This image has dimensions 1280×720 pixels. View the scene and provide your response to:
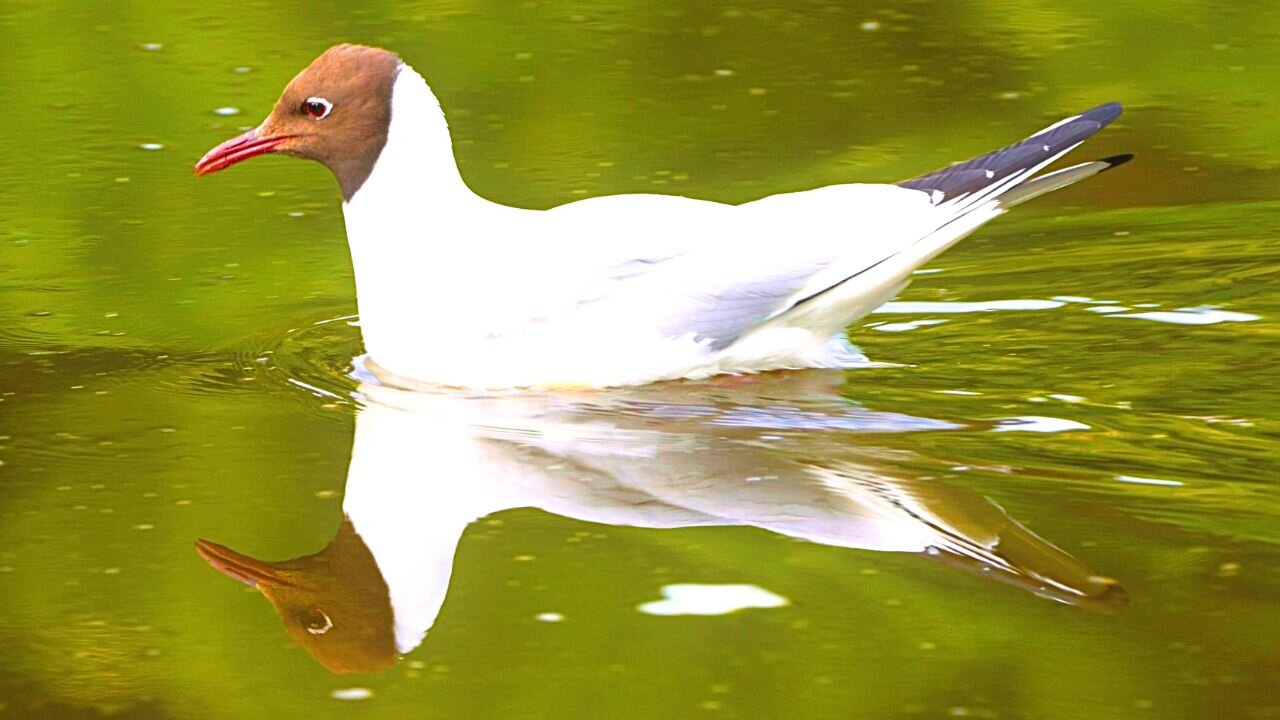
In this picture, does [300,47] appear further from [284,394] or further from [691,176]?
[284,394]

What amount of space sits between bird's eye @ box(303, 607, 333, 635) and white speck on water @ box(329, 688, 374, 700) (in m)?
0.30

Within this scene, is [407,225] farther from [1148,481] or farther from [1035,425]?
[1148,481]

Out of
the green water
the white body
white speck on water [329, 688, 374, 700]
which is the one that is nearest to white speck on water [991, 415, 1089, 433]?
the green water

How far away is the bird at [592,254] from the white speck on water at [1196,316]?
2.16 ft

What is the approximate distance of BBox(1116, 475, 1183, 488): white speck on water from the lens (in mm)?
5320

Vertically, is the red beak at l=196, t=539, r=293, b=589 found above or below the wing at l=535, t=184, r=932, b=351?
below

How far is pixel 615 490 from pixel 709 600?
0.75 metres

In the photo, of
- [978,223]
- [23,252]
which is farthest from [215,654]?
[23,252]

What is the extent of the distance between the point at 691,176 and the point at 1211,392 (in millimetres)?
3005

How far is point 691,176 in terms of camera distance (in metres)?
8.49

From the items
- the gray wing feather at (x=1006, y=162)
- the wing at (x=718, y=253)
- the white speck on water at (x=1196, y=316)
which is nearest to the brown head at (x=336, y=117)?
the wing at (x=718, y=253)

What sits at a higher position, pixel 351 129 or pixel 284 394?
pixel 351 129

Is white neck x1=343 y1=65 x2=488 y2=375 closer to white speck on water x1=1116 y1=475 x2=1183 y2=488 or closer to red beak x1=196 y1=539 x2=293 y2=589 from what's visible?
red beak x1=196 y1=539 x2=293 y2=589

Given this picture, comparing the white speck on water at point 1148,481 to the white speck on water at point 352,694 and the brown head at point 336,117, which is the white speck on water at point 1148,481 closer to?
the white speck on water at point 352,694
